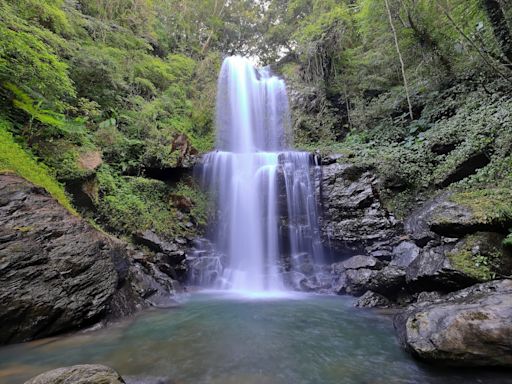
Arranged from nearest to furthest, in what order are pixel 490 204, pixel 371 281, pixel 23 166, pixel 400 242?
pixel 23 166, pixel 490 204, pixel 371 281, pixel 400 242

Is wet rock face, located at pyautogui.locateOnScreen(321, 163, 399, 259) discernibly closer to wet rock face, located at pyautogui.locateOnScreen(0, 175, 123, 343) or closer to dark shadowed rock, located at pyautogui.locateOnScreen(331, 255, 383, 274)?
dark shadowed rock, located at pyautogui.locateOnScreen(331, 255, 383, 274)

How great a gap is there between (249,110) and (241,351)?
14.0 metres

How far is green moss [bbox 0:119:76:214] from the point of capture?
521 centimetres

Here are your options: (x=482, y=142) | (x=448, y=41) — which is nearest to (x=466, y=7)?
(x=448, y=41)

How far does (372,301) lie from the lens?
6465 mm

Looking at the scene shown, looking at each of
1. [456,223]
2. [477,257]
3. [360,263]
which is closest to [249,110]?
[360,263]

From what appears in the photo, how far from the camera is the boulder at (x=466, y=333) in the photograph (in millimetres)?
3109

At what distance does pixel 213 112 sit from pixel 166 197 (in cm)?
670

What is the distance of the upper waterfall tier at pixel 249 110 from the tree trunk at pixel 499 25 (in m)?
8.92

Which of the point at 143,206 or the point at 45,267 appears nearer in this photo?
the point at 45,267

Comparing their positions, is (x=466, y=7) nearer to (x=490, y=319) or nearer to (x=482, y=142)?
(x=482, y=142)

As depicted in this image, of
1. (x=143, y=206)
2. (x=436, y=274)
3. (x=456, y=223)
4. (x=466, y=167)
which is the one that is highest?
(x=466, y=167)

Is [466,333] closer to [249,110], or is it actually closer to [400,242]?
[400,242]

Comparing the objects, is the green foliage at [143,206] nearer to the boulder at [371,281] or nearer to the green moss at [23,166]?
the green moss at [23,166]
